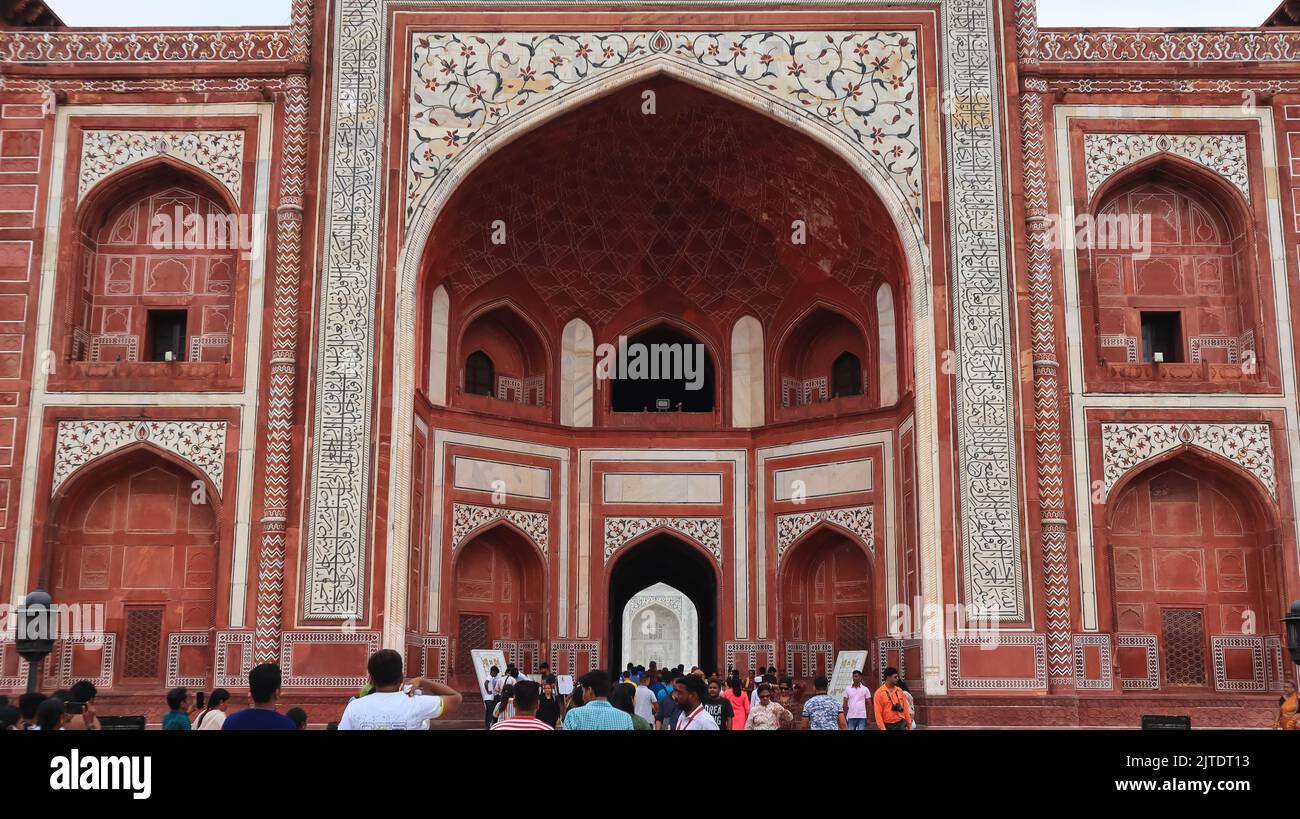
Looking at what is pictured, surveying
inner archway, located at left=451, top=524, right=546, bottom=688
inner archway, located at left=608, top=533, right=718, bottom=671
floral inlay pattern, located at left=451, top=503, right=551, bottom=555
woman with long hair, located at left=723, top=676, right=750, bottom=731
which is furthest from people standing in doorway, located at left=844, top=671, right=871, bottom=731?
floral inlay pattern, located at left=451, top=503, right=551, bottom=555

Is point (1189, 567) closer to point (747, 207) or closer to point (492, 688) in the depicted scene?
point (747, 207)

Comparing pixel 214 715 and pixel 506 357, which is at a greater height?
pixel 506 357

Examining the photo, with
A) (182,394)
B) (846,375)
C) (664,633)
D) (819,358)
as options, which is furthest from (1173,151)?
(664,633)

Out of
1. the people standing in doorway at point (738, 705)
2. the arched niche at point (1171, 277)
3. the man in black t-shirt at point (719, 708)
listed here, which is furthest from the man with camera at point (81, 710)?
the arched niche at point (1171, 277)

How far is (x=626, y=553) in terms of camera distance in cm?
A: 1678

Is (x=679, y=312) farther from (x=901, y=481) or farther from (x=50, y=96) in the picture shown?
(x=50, y=96)

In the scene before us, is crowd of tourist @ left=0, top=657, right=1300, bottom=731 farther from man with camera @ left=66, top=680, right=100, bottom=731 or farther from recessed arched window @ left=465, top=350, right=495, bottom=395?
recessed arched window @ left=465, top=350, right=495, bottom=395

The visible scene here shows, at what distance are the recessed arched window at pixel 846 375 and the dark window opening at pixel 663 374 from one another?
1.64m

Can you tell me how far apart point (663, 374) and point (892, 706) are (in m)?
8.44

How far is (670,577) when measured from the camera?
19203mm

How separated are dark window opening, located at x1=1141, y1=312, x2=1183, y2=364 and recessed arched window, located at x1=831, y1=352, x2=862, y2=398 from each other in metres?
3.47

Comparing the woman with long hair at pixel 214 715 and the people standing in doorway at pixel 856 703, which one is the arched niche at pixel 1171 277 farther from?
the woman with long hair at pixel 214 715

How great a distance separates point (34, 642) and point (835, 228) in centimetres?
1007

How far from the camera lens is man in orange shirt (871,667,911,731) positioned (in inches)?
393
